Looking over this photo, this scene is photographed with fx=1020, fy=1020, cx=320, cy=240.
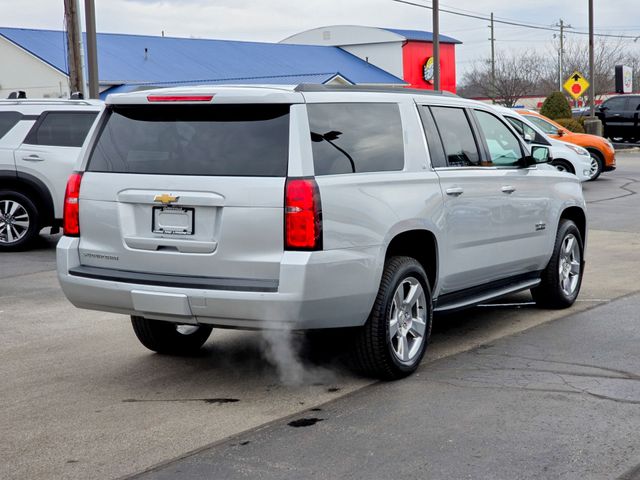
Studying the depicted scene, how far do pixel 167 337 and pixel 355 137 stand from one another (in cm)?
209

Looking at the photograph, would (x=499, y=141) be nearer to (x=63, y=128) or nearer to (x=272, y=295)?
(x=272, y=295)

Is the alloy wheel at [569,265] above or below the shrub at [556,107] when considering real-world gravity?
below

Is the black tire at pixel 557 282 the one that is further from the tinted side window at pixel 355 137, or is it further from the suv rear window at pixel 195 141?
the suv rear window at pixel 195 141

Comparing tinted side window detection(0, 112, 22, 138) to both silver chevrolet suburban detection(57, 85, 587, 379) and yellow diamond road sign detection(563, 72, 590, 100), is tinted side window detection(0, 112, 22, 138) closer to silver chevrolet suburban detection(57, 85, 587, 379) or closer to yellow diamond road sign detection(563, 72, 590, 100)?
silver chevrolet suburban detection(57, 85, 587, 379)

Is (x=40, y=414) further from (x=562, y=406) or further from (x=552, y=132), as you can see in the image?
(x=552, y=132)

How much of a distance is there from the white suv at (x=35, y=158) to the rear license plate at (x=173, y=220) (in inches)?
303

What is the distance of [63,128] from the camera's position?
45.1 feet

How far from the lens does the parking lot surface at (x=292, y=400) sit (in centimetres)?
502

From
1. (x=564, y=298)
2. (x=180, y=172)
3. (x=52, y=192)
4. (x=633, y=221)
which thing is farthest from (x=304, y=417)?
(x=633, y=221)

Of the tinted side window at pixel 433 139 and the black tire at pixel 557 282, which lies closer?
the tinted side window at pixel 433 139

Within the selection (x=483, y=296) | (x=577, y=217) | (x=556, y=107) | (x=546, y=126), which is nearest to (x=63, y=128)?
(x=577, y=217)

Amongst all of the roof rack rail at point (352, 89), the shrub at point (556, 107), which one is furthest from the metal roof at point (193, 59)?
the roof rack rail at point (352, 89)

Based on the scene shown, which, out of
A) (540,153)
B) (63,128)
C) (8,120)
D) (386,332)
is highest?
(8,120)

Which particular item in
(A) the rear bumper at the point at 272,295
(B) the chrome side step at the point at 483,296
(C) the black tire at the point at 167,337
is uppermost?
(A) the rear bumper at the point at 272,295
